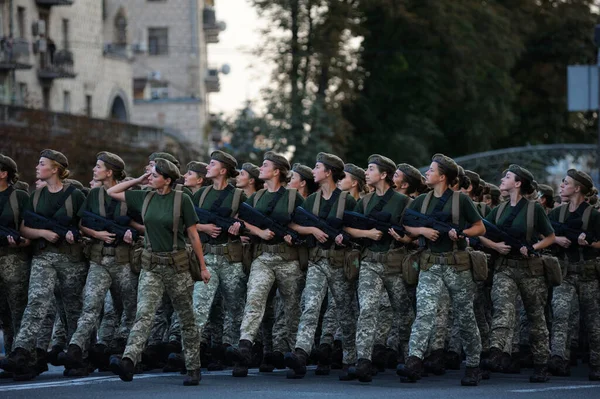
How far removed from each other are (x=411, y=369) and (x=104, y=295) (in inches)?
117

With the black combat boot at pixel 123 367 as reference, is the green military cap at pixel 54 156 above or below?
above

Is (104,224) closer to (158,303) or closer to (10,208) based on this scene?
(10,208)

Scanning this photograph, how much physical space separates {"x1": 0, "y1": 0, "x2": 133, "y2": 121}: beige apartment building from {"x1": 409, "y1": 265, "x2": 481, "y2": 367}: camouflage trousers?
34131 mm

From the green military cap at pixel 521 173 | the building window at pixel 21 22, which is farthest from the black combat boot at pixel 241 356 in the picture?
the building window at pixel 21 22

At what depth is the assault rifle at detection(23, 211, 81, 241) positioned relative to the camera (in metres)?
17.4

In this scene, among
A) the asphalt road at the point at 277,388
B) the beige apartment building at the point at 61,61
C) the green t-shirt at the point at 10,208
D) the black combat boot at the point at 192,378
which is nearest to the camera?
the asphalt road at the point at 277,388

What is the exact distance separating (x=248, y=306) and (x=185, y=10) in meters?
61.4

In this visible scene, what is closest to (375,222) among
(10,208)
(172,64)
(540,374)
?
(540,374)

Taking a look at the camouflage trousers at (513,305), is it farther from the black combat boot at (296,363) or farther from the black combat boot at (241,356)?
the black combat boot at (241,356)

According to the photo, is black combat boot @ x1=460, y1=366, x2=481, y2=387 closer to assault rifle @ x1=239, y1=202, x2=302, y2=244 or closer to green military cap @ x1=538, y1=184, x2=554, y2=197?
assault rifle @ x1=239, y1=202, x2=302, y2=244

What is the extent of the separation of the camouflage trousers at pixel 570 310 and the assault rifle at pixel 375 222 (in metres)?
2.05

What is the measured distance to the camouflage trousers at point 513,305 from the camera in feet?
58.1

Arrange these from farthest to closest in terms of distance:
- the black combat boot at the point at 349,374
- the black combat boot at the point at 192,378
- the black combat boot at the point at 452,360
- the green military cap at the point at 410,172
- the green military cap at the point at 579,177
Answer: the black combat boot at the point at 452,360
the green military cap at the point at 579,177
the green military cap at the point at 410,172
the black combat boot at the point at 349,374
the black combat boot at the point at 192,378

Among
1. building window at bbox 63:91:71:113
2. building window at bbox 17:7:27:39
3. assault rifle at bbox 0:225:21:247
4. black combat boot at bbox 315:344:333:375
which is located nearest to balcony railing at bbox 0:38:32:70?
building window at bbox 17:7:27:39
